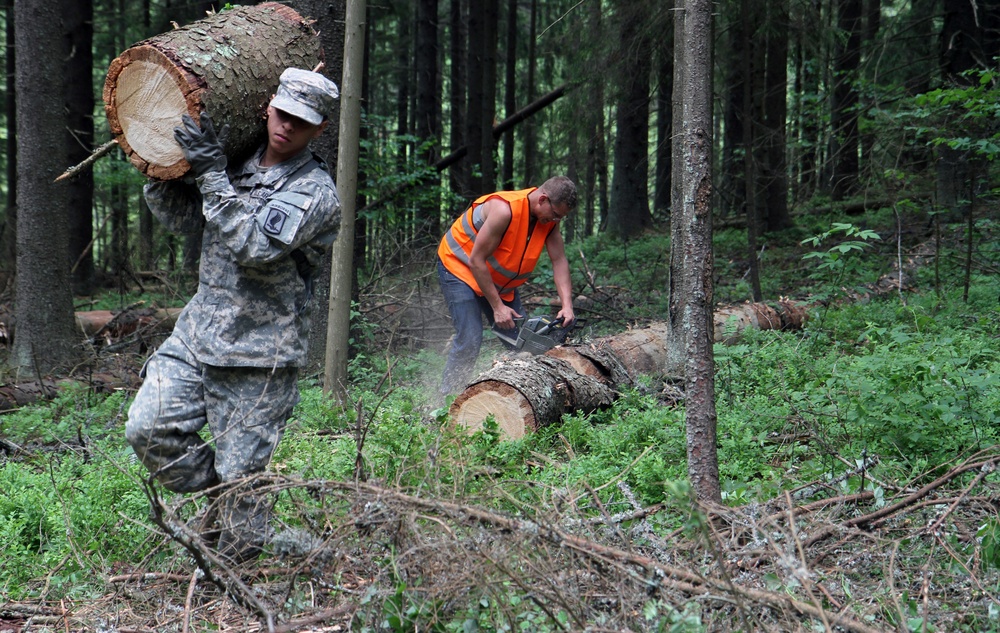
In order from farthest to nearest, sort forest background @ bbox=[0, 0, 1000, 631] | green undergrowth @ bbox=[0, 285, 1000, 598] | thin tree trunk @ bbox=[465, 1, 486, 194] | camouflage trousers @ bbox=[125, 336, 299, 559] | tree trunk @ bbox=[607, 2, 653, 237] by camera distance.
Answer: tree trunk @ bbox=[607, 2, 653, 237]
thin tree trunk @ bbox=[465, 1, 486, 194]
green undergrowth @ bbox=[0, 285, 1000, 598]
camouflage trousers @ bbox=[125, 336, 299, 559]
forest background @ bbox=[0, 0, 1000, 631]

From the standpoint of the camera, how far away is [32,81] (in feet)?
26.3

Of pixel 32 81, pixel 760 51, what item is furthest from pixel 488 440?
pixel 760 51

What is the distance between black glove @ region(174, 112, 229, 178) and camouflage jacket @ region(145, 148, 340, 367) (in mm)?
45

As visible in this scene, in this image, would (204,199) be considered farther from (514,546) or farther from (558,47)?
(558,47)

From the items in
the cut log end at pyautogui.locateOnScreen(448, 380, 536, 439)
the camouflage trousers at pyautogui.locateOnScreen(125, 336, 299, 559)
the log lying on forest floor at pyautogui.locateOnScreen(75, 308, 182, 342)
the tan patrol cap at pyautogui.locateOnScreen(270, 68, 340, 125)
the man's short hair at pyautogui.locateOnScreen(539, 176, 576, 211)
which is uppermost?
the tan patrol cap at pyautogui.locateOnScreen(270, 68, 340, 125)

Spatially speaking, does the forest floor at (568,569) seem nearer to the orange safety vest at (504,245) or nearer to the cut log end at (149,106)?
the cut log end at (149,106)

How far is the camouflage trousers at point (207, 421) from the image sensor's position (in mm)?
3412

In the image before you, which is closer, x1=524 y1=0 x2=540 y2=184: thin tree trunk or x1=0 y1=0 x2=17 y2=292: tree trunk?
x1=0 y1=0 x2=17 y2=292: tree trunk

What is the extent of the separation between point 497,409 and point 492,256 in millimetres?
1387

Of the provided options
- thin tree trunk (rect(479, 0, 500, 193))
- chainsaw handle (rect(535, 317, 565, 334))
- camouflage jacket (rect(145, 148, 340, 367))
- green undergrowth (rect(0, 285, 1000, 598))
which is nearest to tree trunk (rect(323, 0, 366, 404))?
green undergrowth (rect(0, 285, 1000, 598))

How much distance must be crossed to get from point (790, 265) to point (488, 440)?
827 cm

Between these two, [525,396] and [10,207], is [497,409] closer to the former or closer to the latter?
[525,396]

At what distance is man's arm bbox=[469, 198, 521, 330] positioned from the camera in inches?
236

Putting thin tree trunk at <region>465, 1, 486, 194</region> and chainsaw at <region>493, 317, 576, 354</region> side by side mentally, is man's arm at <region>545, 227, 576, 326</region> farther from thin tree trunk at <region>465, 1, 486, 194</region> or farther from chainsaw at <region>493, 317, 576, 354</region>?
thin tree trunk at <region>465, 1, 486, 194</region>
